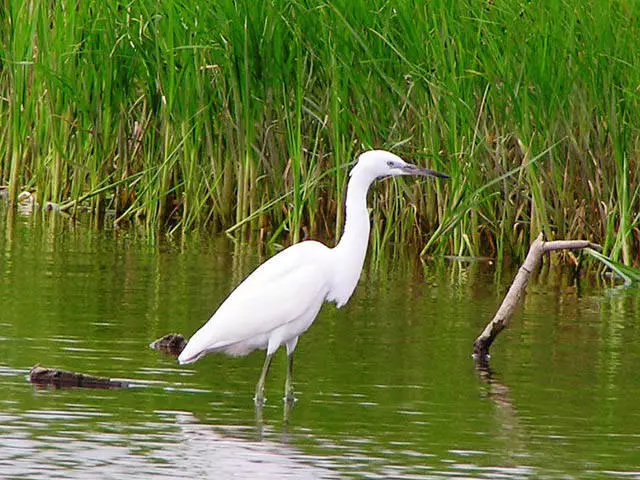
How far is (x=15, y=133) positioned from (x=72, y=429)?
8.86 meters

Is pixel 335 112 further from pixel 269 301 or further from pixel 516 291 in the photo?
pixel 269 301

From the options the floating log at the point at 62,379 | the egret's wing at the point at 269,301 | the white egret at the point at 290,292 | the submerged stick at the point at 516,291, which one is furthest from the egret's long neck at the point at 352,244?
the floating log at the point at 62,379

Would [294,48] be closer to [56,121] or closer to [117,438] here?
[56,121]

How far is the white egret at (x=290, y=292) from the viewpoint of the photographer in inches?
315

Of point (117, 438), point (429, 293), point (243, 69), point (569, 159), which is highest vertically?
point (243, 69)

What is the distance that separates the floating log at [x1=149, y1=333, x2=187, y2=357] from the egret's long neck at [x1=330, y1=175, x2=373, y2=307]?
1.05 metres

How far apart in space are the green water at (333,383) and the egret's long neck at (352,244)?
1.61ft

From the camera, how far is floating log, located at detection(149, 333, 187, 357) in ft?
29.6

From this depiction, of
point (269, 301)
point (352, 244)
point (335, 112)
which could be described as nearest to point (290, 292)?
point (269, 301)

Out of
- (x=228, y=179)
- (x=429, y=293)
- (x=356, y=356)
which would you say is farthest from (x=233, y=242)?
(x=356, y=356)

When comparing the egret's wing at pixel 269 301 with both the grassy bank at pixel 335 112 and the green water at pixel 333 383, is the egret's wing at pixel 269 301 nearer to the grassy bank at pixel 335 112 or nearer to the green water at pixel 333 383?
the green water at pixel 333 383

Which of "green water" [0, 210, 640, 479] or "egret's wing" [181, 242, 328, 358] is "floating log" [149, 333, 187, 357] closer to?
"green water" [0, 210, 640, 479]

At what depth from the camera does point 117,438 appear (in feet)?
22.5

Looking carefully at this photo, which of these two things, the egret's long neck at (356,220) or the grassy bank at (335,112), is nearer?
the egret's long neck at (356,220)
